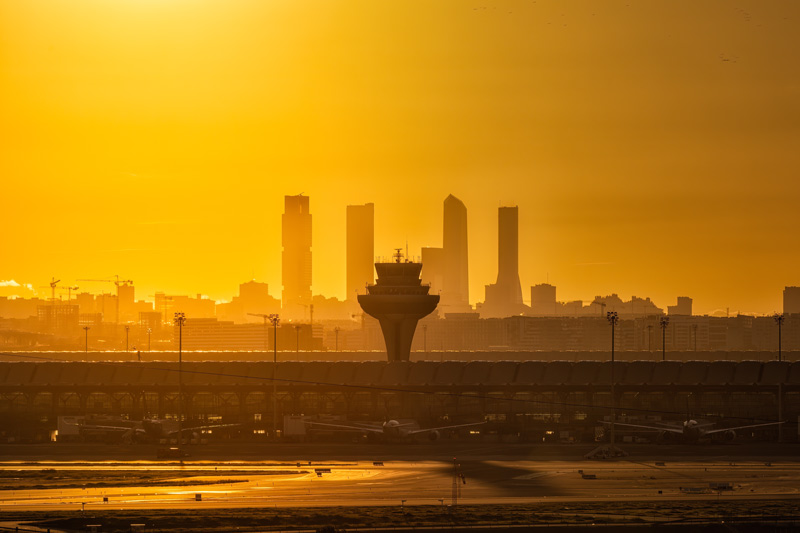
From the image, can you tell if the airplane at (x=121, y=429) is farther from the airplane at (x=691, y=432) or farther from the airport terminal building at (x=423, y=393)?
the airplane at (x=691, y=432)

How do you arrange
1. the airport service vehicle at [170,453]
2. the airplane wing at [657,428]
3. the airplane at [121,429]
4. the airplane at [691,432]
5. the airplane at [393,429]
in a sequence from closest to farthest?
1. the airport service vehicle at [170,453]
2. the airplane at [691,432]
3. the airplane wing at [657,428]
4. the airplane at [393,429]
5. the airplane at [121,429]

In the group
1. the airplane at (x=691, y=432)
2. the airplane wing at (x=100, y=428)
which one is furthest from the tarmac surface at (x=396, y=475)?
the airplane wing at (x=100, y=428)

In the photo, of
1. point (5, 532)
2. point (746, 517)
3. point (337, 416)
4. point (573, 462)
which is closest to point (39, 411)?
point (337, 416)

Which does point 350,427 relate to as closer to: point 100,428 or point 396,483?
point 100,428

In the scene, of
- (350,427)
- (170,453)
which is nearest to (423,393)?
(350,427)

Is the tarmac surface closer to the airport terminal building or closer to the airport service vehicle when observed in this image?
the airport service vehicle

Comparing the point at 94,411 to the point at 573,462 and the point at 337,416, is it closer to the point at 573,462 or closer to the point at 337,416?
the point at 337,416
